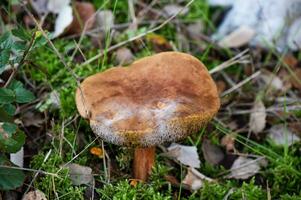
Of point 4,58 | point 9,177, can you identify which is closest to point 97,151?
point 9,177

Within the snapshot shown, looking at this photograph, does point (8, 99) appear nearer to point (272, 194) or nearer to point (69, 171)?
point (69, 171)

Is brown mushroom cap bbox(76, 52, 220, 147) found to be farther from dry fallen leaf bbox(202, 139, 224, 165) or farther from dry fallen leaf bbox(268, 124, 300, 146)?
dry fallen leaf bbox(268, 124, 300, 146)

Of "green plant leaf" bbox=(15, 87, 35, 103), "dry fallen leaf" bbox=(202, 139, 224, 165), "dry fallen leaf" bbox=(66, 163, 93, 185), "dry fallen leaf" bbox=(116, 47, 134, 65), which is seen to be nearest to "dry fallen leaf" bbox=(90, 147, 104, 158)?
"dry fallen leaf" bbox=(66, 163, 93, 185)

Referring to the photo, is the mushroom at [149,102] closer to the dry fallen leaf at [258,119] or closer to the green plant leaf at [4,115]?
the green plant leaf at [4,115]

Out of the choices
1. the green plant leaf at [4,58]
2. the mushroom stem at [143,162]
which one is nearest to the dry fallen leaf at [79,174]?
the mushroom stem at [143,162]

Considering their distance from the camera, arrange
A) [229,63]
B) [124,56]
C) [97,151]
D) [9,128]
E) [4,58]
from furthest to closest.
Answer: [229,63], [124,56], [97,151], [4,58], [9,128]

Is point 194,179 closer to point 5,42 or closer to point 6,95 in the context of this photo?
point 6,95
